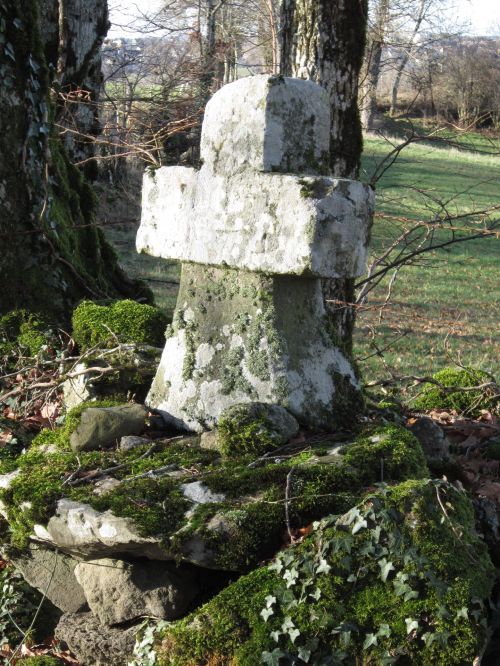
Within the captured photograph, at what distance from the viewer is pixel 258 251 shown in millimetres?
3842

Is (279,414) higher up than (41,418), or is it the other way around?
(279,414)

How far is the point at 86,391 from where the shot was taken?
15.3 feet

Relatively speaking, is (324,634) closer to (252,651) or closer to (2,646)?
(252,651)

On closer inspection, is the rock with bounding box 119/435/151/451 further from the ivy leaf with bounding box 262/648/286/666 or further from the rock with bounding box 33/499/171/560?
the ivy leaf with bounding box 262/648/286/666

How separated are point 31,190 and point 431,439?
3755 mm

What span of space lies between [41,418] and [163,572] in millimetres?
2002

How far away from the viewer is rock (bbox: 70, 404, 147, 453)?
4.02 meters

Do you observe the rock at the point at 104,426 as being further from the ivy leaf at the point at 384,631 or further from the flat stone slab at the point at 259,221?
the ivy leaf at the point at 384,631

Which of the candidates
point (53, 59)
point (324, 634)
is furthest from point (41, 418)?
point (53, 59)

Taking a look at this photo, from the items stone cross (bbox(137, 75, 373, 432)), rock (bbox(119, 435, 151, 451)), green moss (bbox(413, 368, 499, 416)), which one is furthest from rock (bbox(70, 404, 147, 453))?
green moss (bbox(413, 368, 499, 416))

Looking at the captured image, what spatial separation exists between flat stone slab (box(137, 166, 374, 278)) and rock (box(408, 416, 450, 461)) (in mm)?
1120

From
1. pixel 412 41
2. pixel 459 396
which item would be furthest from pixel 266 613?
pixel 412 41

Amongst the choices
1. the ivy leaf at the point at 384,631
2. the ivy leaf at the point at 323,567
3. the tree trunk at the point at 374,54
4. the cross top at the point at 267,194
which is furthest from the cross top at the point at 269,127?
the tree trunk at the point at 374,54

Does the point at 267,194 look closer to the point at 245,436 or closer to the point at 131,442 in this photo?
the point at 245,436
